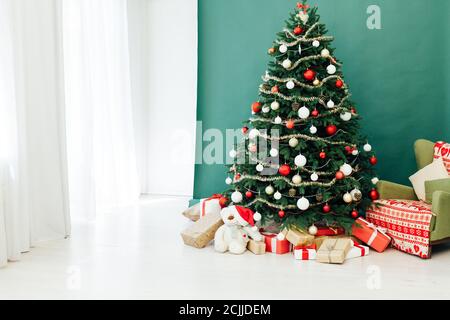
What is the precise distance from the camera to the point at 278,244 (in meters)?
2.82

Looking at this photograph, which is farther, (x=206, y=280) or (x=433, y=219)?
A: (x=433, y=219)

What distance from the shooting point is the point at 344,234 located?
297 centimetres

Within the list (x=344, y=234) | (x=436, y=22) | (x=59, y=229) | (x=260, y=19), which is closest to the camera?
(x=344, y=234)

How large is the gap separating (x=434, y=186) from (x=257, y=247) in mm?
1268

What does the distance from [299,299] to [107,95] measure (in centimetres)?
310

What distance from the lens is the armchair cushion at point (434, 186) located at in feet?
9.23

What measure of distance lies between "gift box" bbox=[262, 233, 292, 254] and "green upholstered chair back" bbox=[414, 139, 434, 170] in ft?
4.02

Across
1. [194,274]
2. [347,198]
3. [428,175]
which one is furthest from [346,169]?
[194,274]

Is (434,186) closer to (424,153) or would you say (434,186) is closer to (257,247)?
(424,153)

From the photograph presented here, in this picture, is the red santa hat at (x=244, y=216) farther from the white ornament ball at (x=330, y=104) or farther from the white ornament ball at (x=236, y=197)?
the white ornament ball at (x=330, y=104)

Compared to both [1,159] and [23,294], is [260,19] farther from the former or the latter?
[23,294]

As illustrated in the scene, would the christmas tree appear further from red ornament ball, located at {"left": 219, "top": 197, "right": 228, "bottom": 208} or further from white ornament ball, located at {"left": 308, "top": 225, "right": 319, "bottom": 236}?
red ornament ball, located at {"left": 219, "top": 197, "right": 228, "bottom": 208}

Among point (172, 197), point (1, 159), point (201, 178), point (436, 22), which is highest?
point (436, 22)
